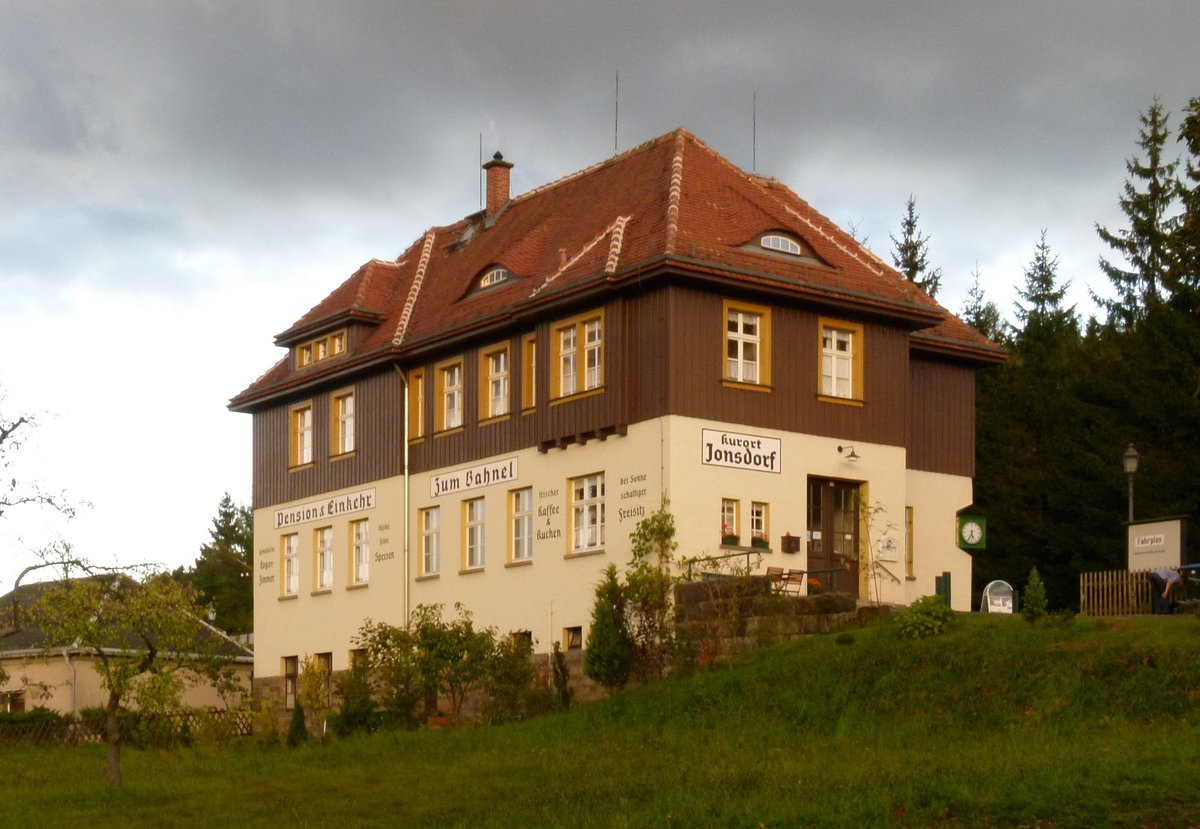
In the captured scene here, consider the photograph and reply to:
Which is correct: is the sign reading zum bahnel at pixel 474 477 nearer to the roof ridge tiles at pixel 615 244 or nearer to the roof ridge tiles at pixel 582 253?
the roof ridge tiles at pixel 582 253

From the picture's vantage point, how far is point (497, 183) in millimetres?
46000

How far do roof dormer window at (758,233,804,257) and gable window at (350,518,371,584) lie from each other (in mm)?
Result: 11366

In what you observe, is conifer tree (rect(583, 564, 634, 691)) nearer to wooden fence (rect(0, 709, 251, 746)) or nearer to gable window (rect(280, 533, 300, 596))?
wooden fence (rect(0, 709, 251, 746))

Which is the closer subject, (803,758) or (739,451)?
(803,758)

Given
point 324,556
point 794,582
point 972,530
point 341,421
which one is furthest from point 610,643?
point 341,421

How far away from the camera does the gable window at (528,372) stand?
37.9 m

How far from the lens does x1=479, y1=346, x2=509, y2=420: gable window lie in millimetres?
38969

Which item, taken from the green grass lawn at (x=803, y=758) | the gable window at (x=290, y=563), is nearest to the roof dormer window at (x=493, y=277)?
the gable window at (x=290, y=563)

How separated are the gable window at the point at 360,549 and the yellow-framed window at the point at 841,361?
11191mm

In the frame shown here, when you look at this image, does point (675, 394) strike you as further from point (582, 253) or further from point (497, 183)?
point (497, 183)

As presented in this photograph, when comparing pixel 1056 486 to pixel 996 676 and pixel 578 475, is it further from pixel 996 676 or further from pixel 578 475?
pixel 996 676

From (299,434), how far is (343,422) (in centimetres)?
197

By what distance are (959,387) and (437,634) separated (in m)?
11.9

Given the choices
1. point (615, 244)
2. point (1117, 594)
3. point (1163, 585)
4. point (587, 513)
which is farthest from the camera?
point (587, 513)
